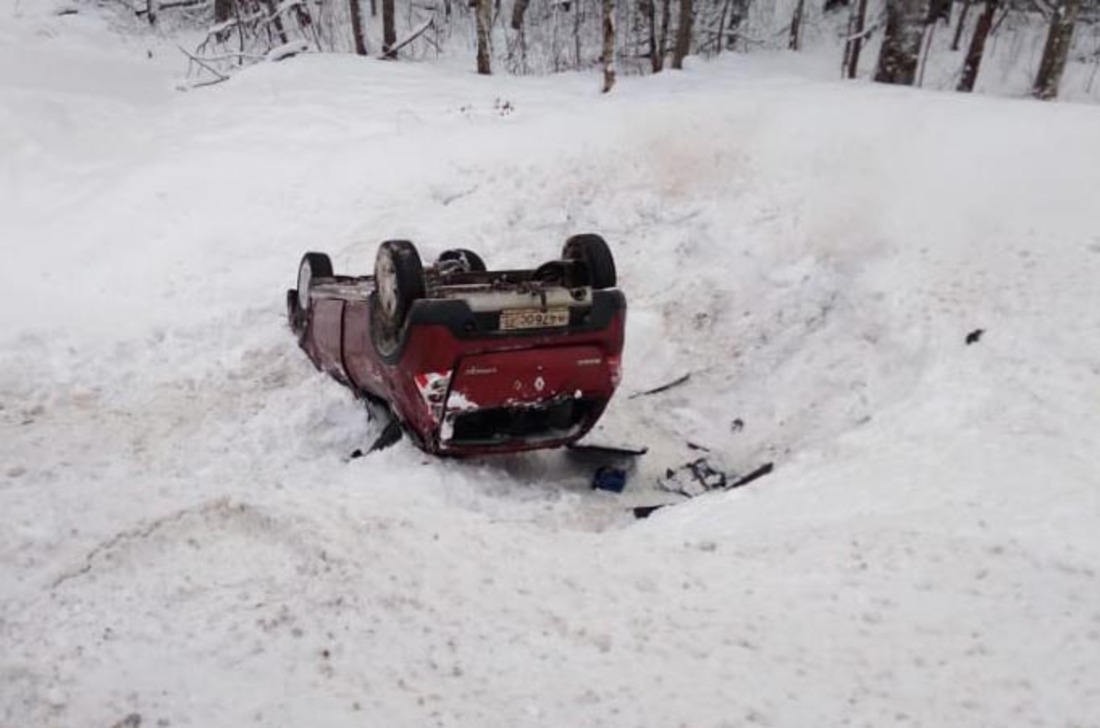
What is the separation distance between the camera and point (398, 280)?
4.51 meters

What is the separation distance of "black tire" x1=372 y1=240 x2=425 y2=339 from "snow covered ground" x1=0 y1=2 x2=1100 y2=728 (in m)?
0.86

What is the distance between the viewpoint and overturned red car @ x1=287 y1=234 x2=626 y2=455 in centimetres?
441

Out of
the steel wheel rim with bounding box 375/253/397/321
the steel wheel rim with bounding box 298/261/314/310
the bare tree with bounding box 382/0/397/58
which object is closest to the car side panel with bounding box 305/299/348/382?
the steel wheel rim with bounding box 298/261/314/310

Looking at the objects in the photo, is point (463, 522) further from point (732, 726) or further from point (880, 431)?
point (880, 431)

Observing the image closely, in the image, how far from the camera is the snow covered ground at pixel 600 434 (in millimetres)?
2832

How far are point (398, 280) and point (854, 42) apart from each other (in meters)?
18.5

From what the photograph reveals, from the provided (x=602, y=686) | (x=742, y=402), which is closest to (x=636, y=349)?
(x=742, y=402)

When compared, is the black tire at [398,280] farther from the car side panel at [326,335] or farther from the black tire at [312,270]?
the black tire at [312,270]

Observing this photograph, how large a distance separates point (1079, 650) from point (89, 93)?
12.1 meters

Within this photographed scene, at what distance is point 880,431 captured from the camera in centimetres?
464

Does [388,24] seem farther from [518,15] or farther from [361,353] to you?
[361,353]

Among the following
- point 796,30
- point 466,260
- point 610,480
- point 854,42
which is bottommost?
point 610,480

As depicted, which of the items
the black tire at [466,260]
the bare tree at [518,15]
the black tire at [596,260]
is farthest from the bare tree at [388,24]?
the black tire at [596,260]

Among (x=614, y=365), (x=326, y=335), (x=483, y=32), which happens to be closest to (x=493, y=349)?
(x=614, y=365)
